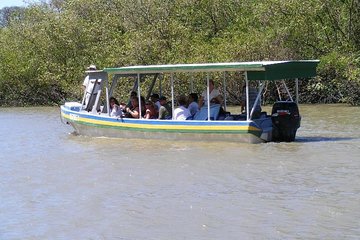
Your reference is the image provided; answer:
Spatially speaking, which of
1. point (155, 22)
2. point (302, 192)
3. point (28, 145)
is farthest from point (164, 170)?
point (155, 22)

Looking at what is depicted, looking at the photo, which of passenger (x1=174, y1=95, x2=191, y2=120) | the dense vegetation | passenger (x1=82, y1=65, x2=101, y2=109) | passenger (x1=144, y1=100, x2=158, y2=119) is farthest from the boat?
the dense vegetation

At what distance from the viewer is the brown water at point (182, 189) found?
891 centimetres

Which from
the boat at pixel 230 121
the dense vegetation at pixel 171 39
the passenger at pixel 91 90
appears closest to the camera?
the boat at pixel 230 121

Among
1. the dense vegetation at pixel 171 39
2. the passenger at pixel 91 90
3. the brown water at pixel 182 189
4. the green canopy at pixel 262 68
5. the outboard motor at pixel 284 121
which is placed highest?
the dense vegetation at pixel 171 39

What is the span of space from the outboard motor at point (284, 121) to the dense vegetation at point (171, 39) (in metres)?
10.5

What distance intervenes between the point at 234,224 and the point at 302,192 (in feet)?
6.52

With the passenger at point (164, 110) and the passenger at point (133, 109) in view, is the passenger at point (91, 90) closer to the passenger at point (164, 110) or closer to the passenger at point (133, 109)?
the passenger at point (133, 109)

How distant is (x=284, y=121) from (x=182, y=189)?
5.08m

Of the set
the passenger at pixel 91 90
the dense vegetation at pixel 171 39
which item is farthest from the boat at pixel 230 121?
the dense vegetation at pixel 171 39

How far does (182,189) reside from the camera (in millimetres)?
11219

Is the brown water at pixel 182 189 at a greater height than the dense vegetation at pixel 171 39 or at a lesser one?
lesser

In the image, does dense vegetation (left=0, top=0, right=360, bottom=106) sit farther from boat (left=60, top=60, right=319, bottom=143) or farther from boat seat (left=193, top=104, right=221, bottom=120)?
boat seat (left=193, top=104, right=221, bottom=120)

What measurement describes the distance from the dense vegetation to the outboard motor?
10.5 metres

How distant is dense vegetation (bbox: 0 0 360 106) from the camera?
94.7 ft
